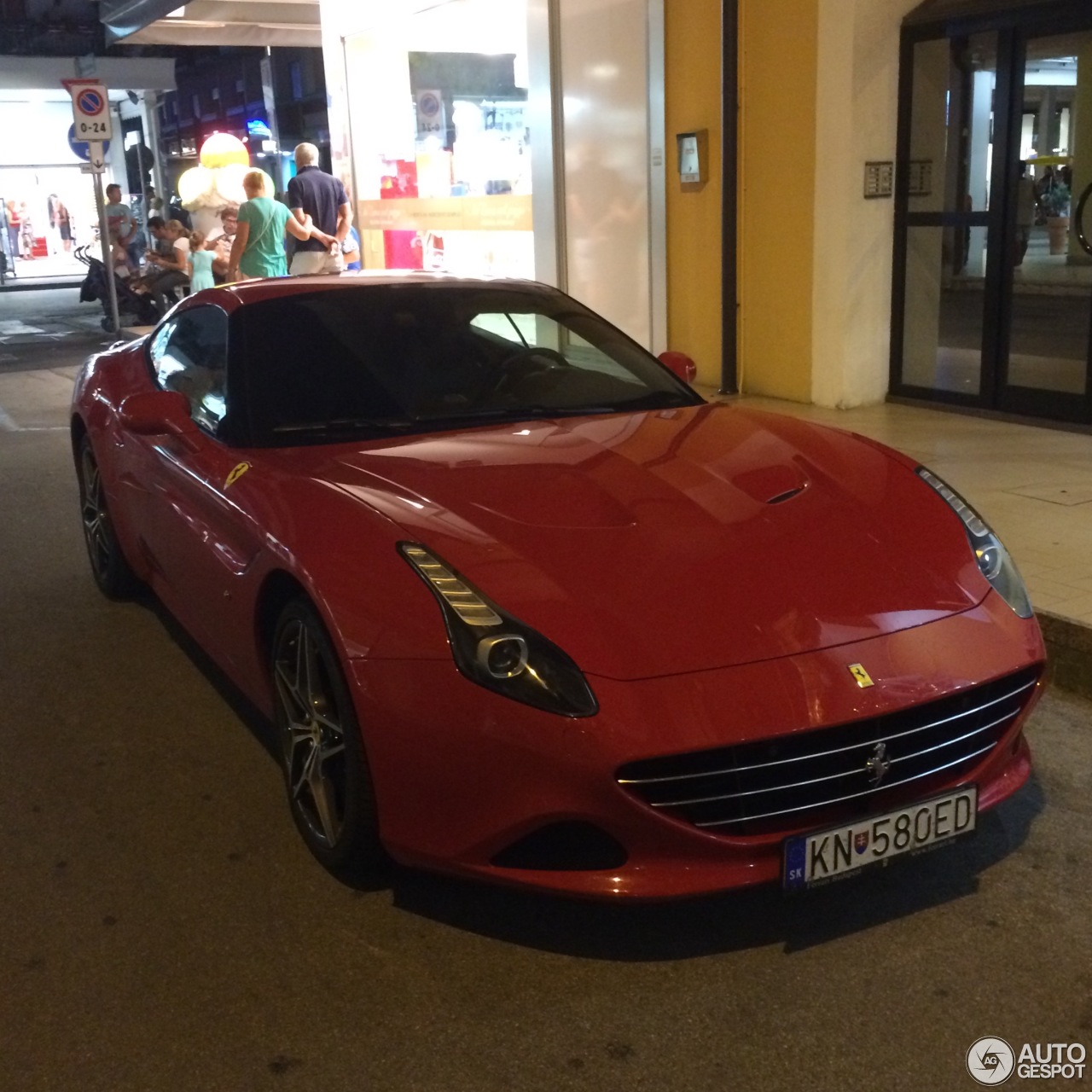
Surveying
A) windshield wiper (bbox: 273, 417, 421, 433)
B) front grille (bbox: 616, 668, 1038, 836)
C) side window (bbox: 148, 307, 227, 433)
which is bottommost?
front grille (bbox: 616, 668, 1038, 836)

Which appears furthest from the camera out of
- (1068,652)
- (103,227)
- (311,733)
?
(103,227)

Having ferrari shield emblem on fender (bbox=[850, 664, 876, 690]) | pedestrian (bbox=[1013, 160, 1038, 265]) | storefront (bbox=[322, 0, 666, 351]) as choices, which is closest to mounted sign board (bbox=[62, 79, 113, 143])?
storefront (bbox=[322, 0, 666, 351])

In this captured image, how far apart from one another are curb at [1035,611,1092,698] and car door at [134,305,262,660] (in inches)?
104

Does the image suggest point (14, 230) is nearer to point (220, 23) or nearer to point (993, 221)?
point (220, 23)

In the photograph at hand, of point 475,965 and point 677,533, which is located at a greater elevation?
point 677,533

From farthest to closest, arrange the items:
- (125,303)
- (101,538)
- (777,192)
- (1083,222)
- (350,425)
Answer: (125,303) < (777,192) < (1083,222) < (101,538) < (350,425)

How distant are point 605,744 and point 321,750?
3.05 ft

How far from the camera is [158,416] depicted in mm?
4062

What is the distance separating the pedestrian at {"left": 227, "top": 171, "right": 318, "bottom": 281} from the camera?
11031mm

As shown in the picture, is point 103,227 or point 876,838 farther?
point 103,227

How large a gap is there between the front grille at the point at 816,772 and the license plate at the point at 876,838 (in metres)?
0.05

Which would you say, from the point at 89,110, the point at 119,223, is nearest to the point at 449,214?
the point at 89,110

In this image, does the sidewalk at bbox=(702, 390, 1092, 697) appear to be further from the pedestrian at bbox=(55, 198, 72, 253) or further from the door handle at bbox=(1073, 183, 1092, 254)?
the pedestrian at bbox=(55, 198, 72, 253)

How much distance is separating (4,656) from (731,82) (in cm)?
640
